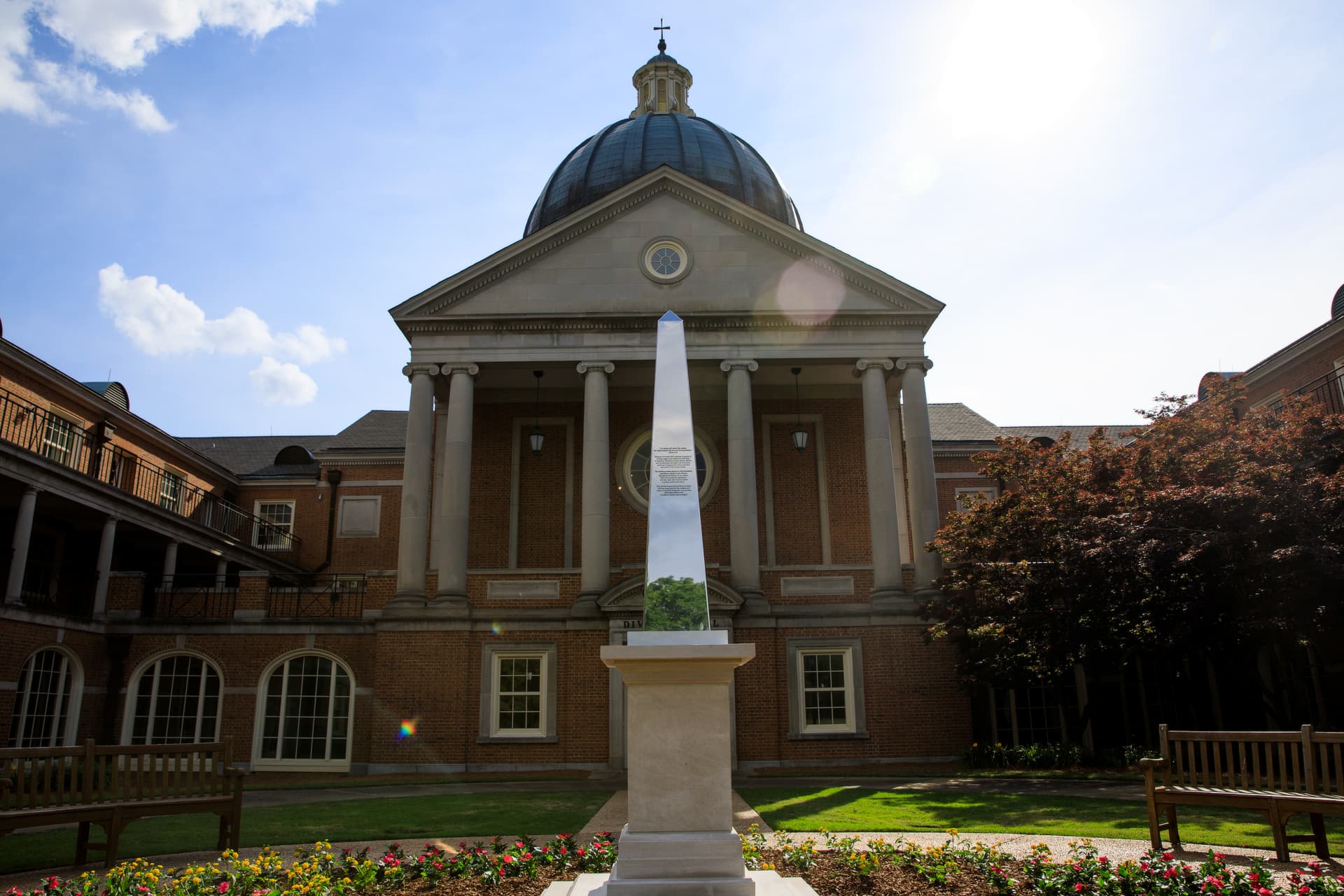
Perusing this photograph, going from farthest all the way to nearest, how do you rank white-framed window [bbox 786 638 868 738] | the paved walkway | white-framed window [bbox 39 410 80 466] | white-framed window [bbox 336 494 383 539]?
white-framed window [bbox 336 494 383 539]
white-framed window [bbox 39 410 80 466]
white-framed window [bbox 786 638 868 738]
the paved walkway

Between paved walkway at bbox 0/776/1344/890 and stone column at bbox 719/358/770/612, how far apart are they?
4.94m

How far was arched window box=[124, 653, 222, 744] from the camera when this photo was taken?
22.6 meters

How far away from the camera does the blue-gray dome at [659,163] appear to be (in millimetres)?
34312

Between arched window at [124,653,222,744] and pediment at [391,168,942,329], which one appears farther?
pediment at [391,168,942,329]

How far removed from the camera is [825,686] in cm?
2230

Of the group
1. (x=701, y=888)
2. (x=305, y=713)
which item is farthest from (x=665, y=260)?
(x=701, y=888)

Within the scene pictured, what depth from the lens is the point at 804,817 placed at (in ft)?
40.2

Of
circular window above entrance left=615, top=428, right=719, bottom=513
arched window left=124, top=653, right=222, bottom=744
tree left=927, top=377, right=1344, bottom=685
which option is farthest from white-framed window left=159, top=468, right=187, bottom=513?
tree left=927, top=377, right=1344, bottom=685

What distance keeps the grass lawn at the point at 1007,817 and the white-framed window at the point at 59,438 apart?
21.5 meters

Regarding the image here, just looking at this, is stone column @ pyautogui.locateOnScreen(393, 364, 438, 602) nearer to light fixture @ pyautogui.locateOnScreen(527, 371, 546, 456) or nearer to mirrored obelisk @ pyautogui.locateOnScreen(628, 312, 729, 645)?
light fixture @ pyautogui.locateOnScreen(527, 371, 546, 456)

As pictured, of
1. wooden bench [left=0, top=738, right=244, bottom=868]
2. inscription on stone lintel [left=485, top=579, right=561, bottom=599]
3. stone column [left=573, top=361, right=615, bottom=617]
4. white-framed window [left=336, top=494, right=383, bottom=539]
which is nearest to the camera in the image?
wooden bench [left=0, top=738, right=244, bottom=868]

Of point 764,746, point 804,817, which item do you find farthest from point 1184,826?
point 764,746

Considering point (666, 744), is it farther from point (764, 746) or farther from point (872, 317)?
point (872, 317)

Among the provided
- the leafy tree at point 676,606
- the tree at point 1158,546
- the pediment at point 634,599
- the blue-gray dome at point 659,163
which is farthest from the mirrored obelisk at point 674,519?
the blue-gray dome at point 659,163
